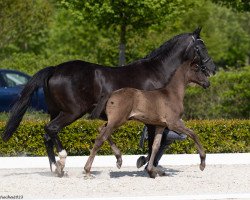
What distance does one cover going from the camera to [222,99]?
71.5 feet

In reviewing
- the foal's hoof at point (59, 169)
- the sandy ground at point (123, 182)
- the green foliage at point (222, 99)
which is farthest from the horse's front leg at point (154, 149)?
the green foliage at point (222, 99)

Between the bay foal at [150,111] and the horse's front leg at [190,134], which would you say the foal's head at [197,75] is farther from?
the horse's front leg at [190,134]

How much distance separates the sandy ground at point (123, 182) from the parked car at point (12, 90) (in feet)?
24.1

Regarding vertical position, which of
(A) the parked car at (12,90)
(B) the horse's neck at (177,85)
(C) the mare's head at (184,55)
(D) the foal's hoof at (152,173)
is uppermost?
(C) the mare's head at (184,55)

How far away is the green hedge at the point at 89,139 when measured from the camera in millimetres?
15422

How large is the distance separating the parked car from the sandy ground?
7342mm

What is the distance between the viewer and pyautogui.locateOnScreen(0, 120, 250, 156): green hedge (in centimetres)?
1542

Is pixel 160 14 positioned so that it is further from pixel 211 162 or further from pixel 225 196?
pixel 225 196

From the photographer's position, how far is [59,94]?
41.0 ft

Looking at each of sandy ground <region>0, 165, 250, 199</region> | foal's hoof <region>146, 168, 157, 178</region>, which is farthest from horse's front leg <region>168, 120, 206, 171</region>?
foal's hoof <region>146, 168, 157, 178</region>

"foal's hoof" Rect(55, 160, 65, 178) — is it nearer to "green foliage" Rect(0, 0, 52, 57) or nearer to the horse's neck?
the horse's neck

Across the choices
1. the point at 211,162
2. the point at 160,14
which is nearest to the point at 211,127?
the point at 211,162

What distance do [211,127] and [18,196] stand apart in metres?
6.70

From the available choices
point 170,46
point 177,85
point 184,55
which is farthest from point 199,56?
point 177,85
